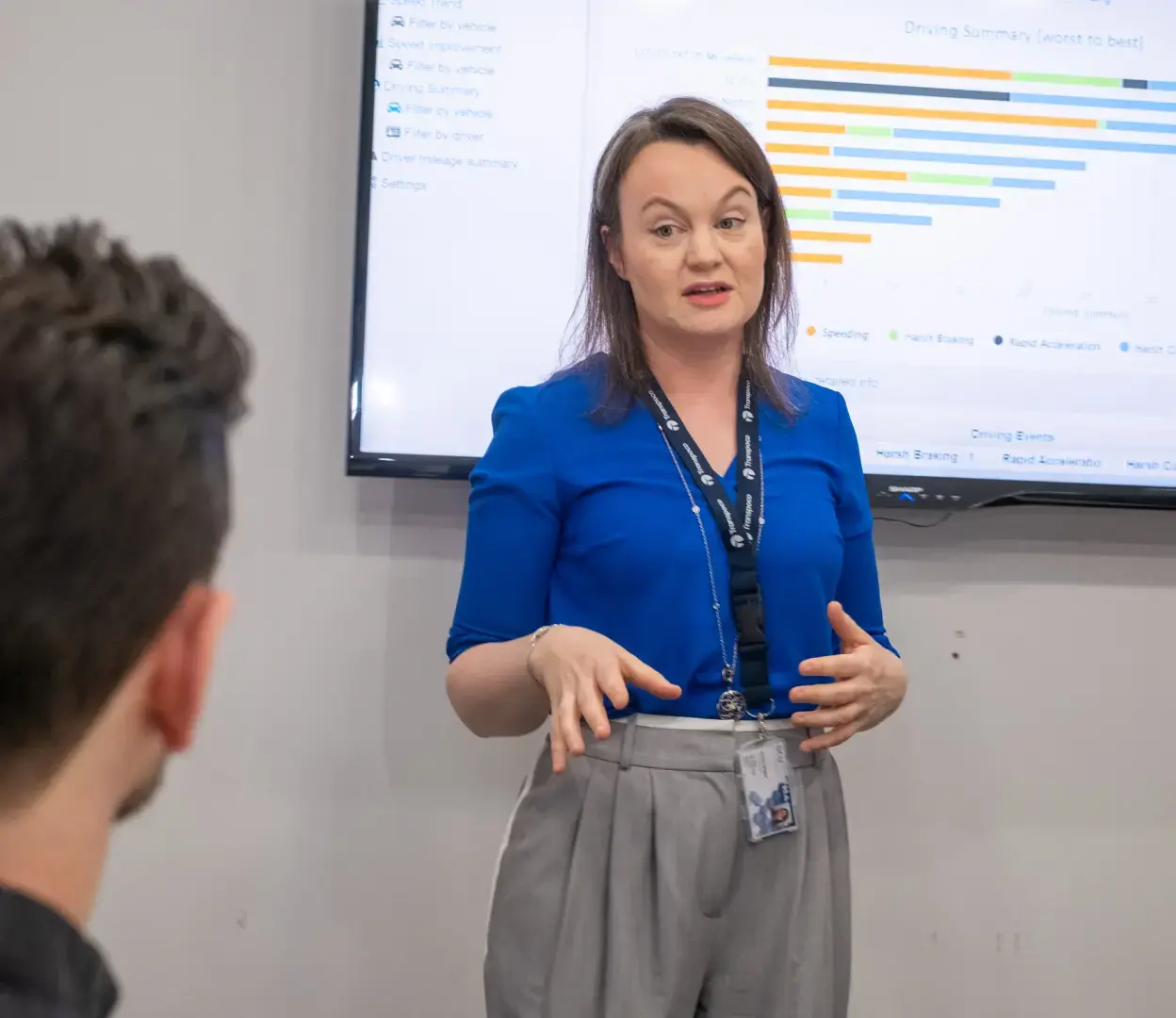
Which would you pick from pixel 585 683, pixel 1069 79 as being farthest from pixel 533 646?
pixel 1069 79

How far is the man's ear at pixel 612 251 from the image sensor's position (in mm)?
1218

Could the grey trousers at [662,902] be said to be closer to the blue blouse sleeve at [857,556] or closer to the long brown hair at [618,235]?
the blue blouse sleeve at [857,556]

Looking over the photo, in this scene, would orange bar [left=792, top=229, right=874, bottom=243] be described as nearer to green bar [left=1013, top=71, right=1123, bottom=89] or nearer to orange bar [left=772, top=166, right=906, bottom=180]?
orange bar [left=772, top=166, right=906, bottom=180]

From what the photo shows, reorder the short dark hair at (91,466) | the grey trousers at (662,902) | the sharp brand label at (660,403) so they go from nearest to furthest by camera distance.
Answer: the short dark hair at (91,466)
the grey trousers at (662,902)
the sharp brand label at (660,403)

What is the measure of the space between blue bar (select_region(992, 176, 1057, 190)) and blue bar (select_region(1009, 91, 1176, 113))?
0.13 m

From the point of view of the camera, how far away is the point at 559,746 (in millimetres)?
905

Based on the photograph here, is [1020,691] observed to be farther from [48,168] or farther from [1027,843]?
[48,168]

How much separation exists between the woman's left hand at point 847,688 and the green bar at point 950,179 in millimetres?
908

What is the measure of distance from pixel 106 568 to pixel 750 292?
0.87 m

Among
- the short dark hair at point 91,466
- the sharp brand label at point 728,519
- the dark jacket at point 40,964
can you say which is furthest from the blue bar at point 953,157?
the dark jacket at point 40,964

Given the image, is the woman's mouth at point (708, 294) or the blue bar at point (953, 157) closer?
the woman's mouth at point (708, 294)

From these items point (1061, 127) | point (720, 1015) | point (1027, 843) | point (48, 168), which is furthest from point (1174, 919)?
point (48, 168)

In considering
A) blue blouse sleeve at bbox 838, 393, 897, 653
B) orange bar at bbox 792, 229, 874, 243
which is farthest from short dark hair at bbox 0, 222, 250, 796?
orange bar at bbox 792, 229, 874, 243

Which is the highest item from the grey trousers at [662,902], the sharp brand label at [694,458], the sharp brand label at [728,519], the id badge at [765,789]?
the sharp brand label at [694,458]
